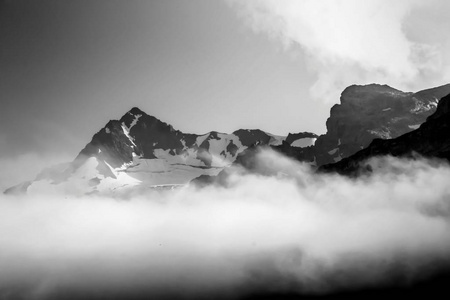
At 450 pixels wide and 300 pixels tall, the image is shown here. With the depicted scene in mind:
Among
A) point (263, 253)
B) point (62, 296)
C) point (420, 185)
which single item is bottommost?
point (62, 296)

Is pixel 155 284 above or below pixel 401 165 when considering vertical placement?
below

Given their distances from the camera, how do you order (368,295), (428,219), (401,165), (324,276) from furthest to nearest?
(401,165) → (428,219) → (324,276) → (368,295)

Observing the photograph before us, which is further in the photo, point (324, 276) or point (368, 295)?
point (324, 276)

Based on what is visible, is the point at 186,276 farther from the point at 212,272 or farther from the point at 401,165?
the point at 401,165

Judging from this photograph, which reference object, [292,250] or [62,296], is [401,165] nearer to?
[292,250]

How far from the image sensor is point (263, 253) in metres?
197

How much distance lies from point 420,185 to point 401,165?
13.0 metres

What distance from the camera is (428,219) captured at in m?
168

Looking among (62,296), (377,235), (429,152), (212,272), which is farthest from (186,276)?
(429,152)

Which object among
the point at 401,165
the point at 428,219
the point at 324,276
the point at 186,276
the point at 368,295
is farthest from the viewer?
the point at 401,165

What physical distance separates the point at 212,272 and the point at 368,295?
257 ft

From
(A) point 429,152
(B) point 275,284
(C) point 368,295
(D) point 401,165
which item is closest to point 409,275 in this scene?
(C) point 368,295

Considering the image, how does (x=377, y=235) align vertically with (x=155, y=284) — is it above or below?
above

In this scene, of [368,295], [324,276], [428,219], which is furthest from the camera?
[428,219]
